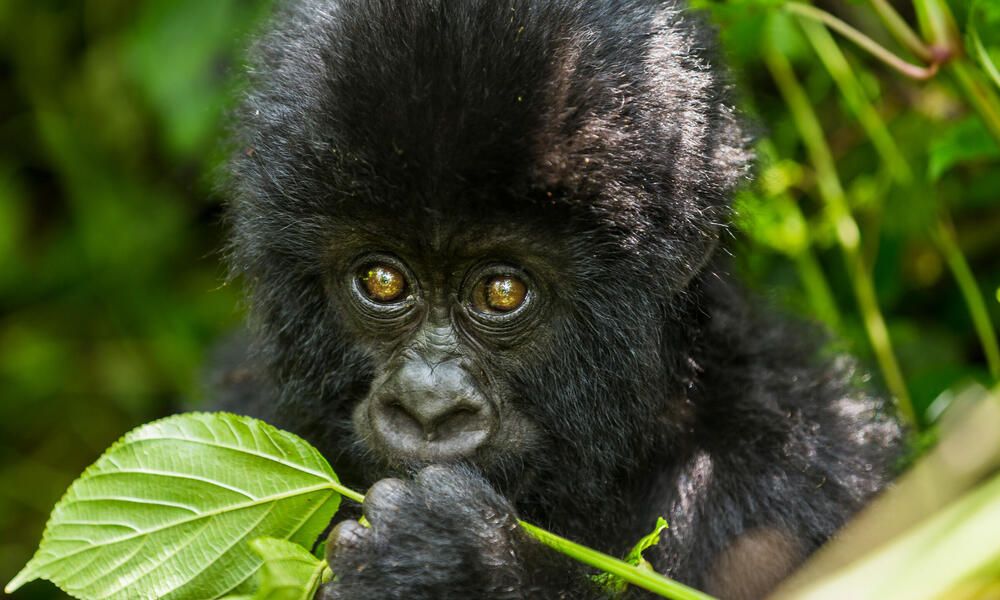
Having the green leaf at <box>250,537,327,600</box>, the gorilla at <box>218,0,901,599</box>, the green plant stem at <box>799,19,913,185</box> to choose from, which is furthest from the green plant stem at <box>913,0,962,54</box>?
the green leaf at <box>250,537,327,600</box>

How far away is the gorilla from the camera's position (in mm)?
2268

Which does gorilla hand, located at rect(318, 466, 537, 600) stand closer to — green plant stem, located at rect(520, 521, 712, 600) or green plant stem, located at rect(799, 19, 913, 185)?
green plant stem, located at rect(520, 521, 712, 600)

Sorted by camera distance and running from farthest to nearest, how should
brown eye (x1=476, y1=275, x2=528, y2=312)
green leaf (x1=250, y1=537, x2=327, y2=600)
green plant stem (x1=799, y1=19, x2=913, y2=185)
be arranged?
1. green plant stem (x1=799, y1=19, x2=913, y2=185)
2. brown eye (x1=476, y1=275, x2=528, y2=312)
3. green leaf (x1=250, y1=537, x2=327, y2=600)

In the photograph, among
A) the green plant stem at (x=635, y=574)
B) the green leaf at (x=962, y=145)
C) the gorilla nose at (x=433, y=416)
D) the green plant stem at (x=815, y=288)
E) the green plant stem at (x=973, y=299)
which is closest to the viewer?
the green plant stem at (x=635, y=574)

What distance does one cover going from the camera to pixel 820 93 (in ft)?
14.0

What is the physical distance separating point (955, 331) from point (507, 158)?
2554 millimetres

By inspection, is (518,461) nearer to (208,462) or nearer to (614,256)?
(614,256)

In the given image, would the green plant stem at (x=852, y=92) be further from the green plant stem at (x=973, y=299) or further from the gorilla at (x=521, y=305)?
the gorilla at (x=521, y=305)

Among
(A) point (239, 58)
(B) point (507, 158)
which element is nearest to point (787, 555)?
(B) point (507, 158)

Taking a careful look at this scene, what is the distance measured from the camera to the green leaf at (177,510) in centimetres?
208

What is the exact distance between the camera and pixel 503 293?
8.24 ft

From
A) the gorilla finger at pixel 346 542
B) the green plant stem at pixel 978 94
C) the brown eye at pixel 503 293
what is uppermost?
the green plant stem at pixel 978 94

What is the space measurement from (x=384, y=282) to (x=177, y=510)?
2.38 ft

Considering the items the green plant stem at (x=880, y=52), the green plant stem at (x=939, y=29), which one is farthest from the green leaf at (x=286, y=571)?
the green plant stem at (x=939, y=29)
